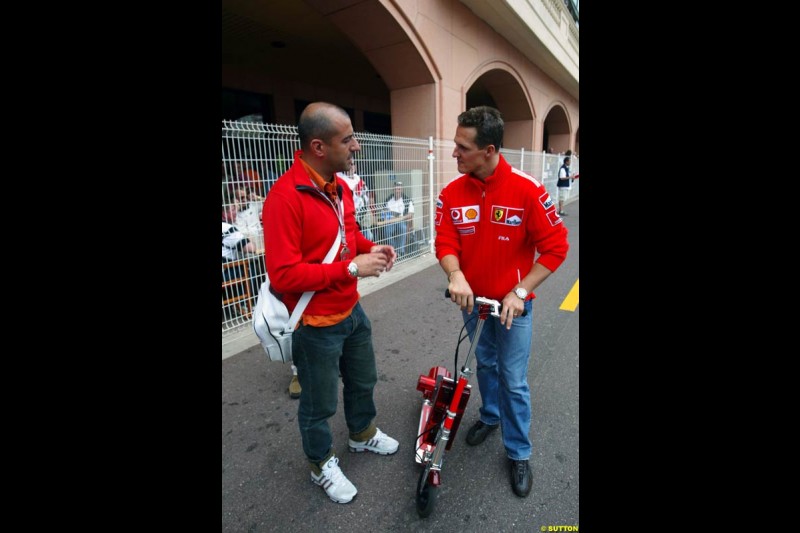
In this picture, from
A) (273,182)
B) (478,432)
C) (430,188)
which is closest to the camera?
(478,432)

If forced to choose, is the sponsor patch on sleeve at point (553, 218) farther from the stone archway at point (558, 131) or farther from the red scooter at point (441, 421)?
the stone archway at point (558, 131)

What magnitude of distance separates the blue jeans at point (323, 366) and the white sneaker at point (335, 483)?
0.08 meters

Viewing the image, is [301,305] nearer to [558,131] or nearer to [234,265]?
[234,265]

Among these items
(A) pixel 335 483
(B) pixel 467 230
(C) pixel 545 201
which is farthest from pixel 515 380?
(A) pixel 335 483

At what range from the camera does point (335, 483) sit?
2.00m

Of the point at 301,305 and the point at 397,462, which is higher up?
the point at 301,305

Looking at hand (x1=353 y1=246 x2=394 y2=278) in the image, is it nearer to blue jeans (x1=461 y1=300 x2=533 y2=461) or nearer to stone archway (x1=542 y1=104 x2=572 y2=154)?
blue jeans (x1=461 y1=300 x2=533 y2=461)

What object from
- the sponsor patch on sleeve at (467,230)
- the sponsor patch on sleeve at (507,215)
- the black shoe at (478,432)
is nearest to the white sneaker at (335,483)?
the black shoe at (478,432)

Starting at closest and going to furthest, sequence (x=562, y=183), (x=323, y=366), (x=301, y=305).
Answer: (x=301, y=305)
(x=323, y=366)
(x=562, y=183)

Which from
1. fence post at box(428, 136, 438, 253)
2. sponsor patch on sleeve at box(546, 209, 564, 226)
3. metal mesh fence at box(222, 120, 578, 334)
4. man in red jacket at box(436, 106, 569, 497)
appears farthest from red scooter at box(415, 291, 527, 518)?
fence post at box(428, 136, 438, 253)

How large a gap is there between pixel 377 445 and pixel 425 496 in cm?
53

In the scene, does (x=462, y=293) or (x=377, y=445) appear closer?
(x=462, y=293)

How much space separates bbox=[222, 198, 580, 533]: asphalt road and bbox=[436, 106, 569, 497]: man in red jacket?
17 centimetres

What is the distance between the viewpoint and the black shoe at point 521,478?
6.54 ft
